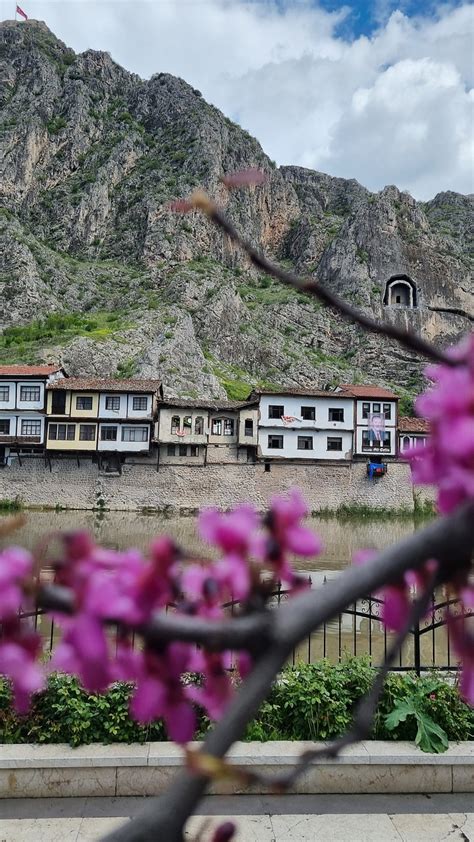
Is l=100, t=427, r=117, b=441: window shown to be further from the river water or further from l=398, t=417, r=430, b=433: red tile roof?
l=398, t=417, r=430, b=433: red tile roof

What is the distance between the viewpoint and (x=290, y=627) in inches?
31.0

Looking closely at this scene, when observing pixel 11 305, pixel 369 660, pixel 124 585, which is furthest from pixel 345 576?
pixel 11 305

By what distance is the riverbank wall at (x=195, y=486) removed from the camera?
4106cm

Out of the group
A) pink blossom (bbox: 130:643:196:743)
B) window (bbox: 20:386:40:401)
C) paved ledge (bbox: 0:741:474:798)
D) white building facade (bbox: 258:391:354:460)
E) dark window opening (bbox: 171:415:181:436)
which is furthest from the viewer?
white building facade (bbox: 258:391:354:460)

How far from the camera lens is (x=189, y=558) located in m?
0.82

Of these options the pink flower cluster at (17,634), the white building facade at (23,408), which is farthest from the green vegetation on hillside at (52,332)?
the pink flower cluster at (17,634)

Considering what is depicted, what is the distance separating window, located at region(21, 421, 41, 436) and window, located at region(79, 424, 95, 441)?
2.93m

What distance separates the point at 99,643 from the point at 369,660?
20.6 feet

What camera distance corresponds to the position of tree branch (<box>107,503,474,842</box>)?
779 mm

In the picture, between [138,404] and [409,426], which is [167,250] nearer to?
[138,404]

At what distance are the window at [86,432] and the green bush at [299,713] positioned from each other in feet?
121

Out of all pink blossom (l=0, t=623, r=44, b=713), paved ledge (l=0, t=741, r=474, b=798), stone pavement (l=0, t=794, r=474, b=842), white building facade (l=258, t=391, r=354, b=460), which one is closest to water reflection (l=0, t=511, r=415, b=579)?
white building facade (l=258, t=391, r=354, b=460)

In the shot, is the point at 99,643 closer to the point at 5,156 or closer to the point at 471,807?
the point at 471,807

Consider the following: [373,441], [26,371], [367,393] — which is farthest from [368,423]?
[26,371]
